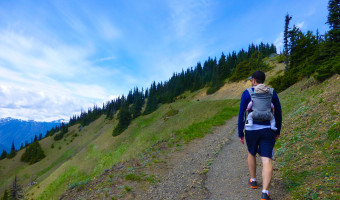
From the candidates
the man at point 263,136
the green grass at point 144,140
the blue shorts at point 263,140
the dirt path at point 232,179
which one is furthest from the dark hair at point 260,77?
the green grass at point 144,140

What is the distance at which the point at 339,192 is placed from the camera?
294 cm

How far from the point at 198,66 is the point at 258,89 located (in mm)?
145174

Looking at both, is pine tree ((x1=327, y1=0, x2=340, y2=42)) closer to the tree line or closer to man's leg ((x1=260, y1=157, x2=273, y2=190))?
the tree line

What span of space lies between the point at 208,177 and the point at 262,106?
3233 mm

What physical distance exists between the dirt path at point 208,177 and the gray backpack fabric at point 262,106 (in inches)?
68.9

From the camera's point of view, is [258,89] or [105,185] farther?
[105,185]

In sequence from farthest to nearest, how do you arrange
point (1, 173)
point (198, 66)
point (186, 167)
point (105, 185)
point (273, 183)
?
1. point (198, 66)
2. point (1, 173)
3. point (186, 167)
4. point (105, 185)
5. point (273, 183)

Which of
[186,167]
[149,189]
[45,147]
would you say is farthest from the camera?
[45,147]

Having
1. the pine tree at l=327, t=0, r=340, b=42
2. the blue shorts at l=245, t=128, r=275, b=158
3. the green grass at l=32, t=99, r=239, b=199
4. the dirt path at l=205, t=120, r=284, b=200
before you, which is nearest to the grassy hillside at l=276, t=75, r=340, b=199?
the dirt path at l=205, t=120, r=284, b=200

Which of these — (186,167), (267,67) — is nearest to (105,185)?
(186,167)

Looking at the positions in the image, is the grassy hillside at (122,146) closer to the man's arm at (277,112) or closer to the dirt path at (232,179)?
the dirt path at (232,179)

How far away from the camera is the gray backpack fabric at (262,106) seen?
11.7 ft

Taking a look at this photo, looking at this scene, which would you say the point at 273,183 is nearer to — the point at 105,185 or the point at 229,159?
the point at 229,159

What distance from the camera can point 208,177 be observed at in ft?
18.5
